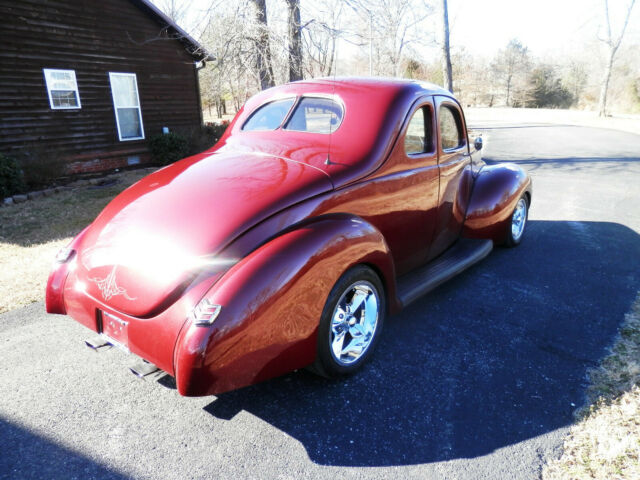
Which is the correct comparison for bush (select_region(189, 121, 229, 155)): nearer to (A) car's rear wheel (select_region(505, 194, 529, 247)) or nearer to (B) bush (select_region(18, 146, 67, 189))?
(B) bush (select_region(18, 146, 67, 189))

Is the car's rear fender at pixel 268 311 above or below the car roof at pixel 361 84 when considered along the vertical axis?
below

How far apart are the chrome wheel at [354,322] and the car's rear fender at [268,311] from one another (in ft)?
0.79

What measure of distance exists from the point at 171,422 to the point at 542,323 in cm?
292

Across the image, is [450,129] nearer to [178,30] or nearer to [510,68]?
[178,30]

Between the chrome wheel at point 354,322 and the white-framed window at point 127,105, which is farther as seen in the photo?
the white-framed window at point 127,105

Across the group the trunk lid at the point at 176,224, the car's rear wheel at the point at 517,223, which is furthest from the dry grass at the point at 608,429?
the car's rear wheel at the point at 517,223

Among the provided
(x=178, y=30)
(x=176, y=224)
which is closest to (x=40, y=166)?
(x=178, y=30)

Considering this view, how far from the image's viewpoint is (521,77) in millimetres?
49531

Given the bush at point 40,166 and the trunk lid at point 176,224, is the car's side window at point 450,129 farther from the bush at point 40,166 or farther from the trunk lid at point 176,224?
the bush at point 40,166

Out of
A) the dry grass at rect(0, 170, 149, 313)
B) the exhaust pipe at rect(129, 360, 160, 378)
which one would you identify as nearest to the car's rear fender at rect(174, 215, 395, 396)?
the exhaust pipe at rect(129, 360, 160, 378)

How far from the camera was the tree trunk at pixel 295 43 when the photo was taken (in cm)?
934

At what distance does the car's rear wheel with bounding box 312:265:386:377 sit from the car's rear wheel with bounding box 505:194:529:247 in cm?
271

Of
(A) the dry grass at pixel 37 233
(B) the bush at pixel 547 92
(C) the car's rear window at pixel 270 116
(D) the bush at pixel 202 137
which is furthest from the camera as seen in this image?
(B) the bush at pixel 547 92

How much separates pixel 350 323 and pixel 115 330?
4.65 feet
